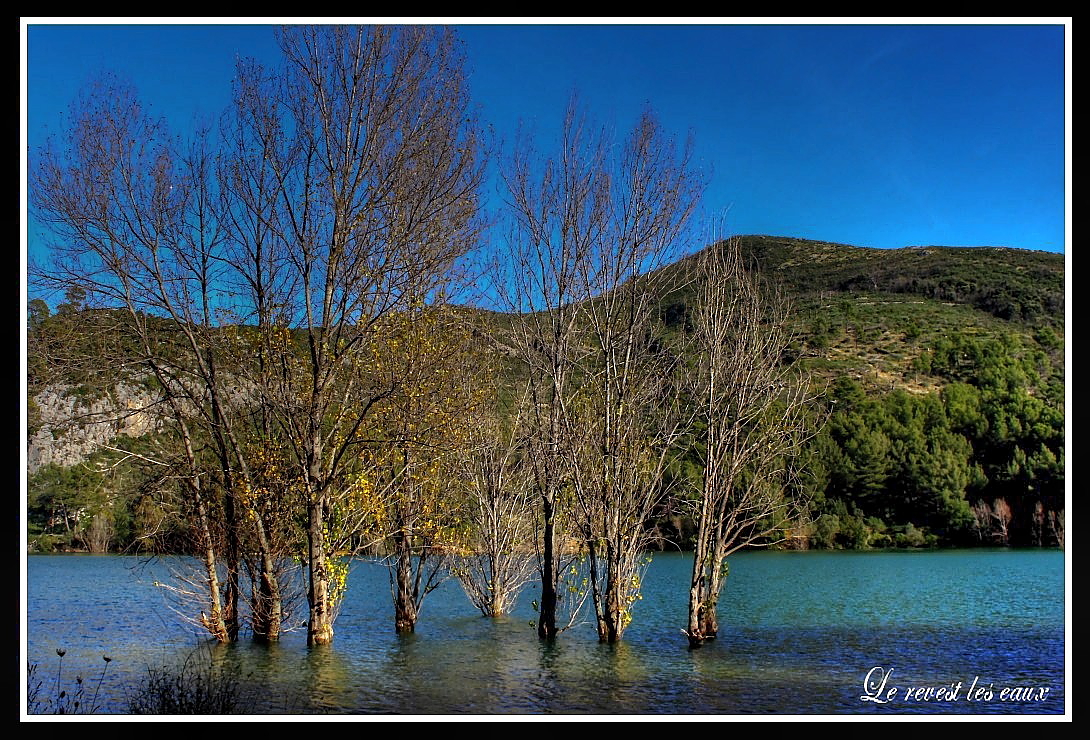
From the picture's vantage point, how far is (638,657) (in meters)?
15.3

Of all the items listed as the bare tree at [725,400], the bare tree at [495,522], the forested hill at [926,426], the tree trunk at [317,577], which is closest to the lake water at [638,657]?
the tree trunk at [317,577]

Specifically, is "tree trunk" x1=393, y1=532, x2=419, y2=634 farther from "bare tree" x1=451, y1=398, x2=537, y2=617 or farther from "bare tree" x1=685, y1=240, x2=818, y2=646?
"bare tree" x1=685, y1=240, x2=818, y2=646

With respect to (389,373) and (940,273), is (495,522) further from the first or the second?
(940,273)

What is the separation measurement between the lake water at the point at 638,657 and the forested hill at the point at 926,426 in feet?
42.8

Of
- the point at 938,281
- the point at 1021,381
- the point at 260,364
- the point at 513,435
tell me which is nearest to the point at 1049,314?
the point at 938,281

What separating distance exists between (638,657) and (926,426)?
5475 centimetres

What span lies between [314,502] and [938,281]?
92497 millimetres

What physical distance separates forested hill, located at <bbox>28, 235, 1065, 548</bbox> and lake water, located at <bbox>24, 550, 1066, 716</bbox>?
42.8 ft

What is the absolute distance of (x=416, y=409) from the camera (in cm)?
1631

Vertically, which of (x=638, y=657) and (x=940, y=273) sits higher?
(x=940, y=273)

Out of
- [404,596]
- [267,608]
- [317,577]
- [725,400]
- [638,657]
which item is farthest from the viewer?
[404,596]

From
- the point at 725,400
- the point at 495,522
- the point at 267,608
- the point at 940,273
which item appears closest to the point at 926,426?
the point at 940,273

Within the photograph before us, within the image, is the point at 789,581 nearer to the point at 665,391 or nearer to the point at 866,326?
the point at 665,391

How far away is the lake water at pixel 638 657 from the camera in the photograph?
12078 millimetres
